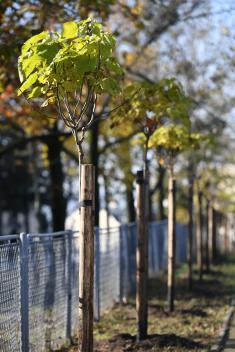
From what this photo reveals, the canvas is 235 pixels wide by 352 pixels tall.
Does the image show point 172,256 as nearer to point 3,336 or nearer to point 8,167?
point 3,336

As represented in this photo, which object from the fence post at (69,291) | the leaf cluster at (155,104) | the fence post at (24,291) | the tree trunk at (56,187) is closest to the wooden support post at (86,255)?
the fence post at (24,291)

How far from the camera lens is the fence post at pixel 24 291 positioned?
7537mm

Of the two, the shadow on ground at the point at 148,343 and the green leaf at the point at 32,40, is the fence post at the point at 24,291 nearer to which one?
the shadow on ground at the point at 148,343

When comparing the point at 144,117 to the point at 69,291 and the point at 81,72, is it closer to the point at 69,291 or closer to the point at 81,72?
the point at 69,291

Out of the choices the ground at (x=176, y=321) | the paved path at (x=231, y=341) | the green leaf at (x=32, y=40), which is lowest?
the paved path at (x=231, y=341)

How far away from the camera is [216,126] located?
815 inches

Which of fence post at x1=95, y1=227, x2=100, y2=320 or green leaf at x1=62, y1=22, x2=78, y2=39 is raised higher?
green leaf at x1=62, y1=22, x2=78, y2=39

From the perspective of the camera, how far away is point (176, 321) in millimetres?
10922

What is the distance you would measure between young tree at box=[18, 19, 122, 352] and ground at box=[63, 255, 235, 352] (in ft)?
7.58

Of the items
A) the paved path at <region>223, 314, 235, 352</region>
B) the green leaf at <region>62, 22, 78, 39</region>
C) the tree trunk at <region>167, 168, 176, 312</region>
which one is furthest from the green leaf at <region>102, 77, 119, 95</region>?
the tree trunk at <region>167, 168, 176, 312</region>

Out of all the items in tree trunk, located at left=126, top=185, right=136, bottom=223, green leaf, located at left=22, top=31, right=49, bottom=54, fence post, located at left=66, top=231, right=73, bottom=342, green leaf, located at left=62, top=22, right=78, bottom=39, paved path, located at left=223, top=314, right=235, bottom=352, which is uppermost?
green leaf, located at left=62, top=22, right=78, bottom=39

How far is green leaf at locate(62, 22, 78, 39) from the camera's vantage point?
6.48 metres

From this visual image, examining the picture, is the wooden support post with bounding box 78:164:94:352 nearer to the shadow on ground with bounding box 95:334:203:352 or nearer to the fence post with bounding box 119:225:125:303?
the shadow on ground with bounding box 95:334:203:352

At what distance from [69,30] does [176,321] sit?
19.8 ft
